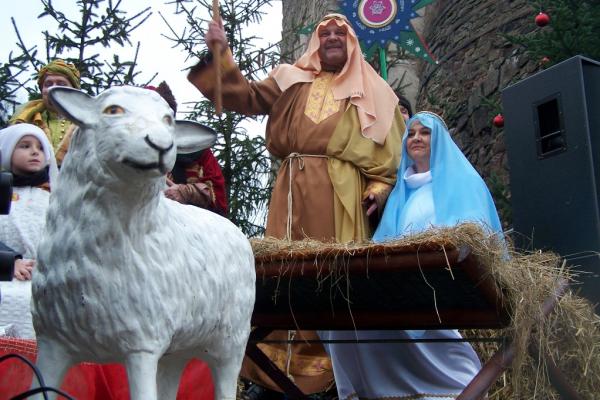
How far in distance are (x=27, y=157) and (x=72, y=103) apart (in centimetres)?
120

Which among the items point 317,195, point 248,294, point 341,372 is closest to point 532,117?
point 317,195

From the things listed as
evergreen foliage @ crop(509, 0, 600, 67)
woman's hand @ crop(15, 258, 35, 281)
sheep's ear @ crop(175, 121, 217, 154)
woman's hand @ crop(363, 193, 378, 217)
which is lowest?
woman's hand @ crop(15, 258, 35, 281)

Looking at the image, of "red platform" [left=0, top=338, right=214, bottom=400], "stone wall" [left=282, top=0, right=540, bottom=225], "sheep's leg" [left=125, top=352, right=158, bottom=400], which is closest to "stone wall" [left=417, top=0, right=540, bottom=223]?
"stone wall" [left=282, top=0, right=540, bottom=225]

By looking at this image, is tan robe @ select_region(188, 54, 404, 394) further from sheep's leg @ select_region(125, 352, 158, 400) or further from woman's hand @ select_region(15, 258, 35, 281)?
sheep's leg @ select_region(125, 352, 158, 400)

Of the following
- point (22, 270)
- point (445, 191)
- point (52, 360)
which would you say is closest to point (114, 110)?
point (52, 360)

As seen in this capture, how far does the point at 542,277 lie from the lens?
3512mm

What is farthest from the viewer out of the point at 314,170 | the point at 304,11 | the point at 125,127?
the point at 304,11

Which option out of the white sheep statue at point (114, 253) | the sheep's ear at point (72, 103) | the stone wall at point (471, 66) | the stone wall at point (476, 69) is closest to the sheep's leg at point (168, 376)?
the white sheep statue at point (114, 253)

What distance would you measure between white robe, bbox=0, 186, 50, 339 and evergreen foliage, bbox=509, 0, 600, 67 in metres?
4.04

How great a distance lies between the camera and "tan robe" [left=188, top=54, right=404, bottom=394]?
4613 mm

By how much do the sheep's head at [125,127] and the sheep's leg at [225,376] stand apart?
27.3 inches

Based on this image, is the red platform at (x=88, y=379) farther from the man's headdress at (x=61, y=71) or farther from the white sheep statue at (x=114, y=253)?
the man's headdress at (x=61, y=71)

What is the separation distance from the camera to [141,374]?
7.21ft

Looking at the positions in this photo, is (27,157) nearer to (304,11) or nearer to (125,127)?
(125,127)
